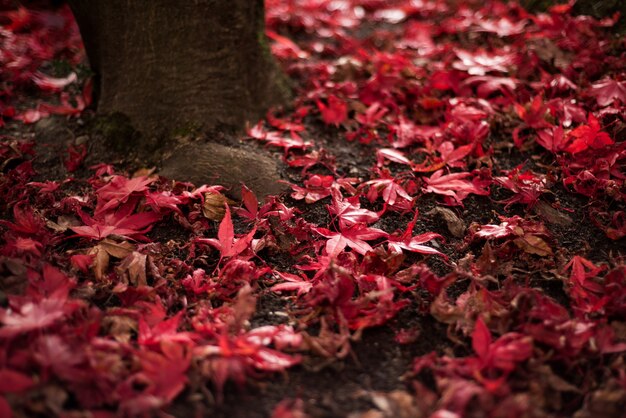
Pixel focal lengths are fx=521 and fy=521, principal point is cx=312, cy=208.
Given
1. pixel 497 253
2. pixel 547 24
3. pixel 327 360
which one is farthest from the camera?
pixel 547 24

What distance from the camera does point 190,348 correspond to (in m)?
1.34

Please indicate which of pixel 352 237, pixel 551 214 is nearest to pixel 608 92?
pixel 551 214

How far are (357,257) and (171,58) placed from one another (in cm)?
122

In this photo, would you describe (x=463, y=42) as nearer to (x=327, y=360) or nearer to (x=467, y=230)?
(x=467, y=230)

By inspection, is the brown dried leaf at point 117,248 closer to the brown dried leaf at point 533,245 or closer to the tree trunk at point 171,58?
the tree trunk at point 171,58

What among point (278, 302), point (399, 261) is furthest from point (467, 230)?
point (278, 302)

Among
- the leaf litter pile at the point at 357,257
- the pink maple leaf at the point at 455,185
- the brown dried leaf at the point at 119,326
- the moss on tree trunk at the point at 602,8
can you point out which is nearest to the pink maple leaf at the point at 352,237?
the leaf litter pile at the point at 357,257

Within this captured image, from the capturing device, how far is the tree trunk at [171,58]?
221cm

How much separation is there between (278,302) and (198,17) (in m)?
1.30

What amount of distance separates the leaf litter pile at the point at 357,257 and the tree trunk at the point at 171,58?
0.71 ft

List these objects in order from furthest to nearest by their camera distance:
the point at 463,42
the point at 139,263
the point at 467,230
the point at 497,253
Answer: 1. the point at 463,42
2. the point at 467,230
3. the point at 497,253
4. the point at 139,263

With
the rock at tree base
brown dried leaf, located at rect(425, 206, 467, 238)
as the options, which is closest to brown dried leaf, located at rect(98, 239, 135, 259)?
the rock at tree base

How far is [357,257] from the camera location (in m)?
1.76

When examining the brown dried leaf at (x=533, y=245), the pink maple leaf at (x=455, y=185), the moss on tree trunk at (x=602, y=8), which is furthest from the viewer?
the moss on tree trunk at (x=602, y=8)
